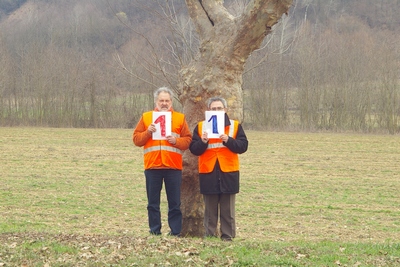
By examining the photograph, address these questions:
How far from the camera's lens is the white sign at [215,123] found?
7.46 m

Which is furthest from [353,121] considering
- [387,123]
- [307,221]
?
[307,221]

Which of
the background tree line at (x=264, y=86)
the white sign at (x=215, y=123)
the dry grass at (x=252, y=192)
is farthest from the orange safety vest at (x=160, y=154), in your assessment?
the background tree line at (x=264, y=86)

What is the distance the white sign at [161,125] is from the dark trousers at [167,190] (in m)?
0.49

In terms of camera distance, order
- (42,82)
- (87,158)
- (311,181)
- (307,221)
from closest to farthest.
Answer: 1. (307,221)
2. (311,181)
3. (87,158)
4. (42,82)

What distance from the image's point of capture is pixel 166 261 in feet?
19.3

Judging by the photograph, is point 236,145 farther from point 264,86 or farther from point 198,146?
point 264,86

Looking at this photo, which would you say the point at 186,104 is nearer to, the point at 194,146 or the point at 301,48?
the point at 194,146

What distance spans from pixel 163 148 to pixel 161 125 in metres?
0.31

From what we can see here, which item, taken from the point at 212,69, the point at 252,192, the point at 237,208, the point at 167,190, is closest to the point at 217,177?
the point at 167,190

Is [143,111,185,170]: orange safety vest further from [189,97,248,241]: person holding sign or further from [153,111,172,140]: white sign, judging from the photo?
[189,97,248,241]: person holding sign

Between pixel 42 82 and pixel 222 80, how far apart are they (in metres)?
44.3

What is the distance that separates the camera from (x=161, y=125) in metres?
7.55

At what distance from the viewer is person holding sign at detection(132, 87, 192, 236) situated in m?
7.55

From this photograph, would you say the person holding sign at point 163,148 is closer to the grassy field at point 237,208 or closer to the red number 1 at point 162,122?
the red number 1 at point 162,122
